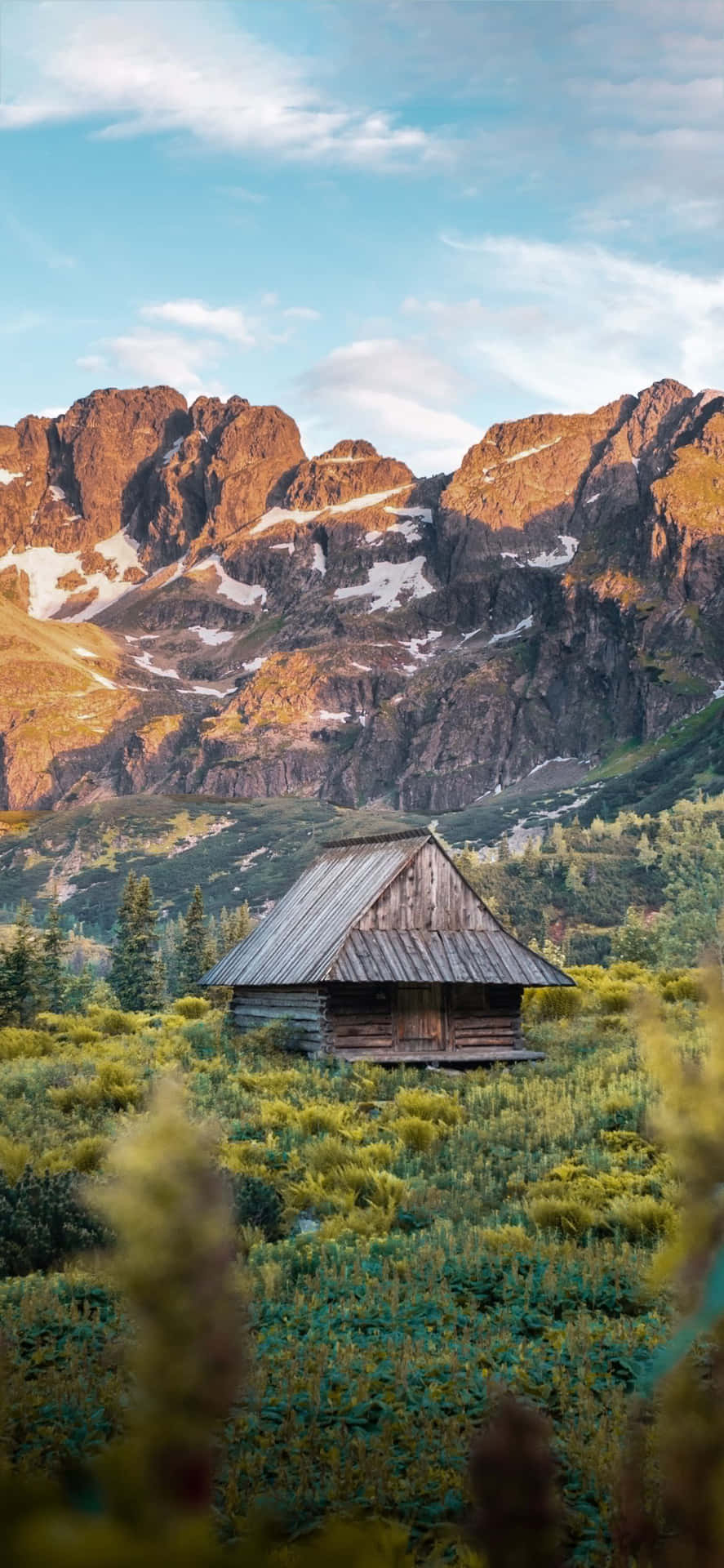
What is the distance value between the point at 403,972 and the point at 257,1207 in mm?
12256

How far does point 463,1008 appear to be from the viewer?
26328mm

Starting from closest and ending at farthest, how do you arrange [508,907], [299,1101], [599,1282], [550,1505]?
[550,1505] → [599,1282] → [299,1101] → [508,907]

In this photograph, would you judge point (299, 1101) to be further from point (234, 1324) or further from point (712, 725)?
point (712, 725)

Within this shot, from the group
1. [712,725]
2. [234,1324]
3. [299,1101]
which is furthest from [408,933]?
[712,725]

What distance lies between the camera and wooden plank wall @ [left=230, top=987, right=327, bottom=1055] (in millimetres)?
24969

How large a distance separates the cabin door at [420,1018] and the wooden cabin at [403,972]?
0.06 ft

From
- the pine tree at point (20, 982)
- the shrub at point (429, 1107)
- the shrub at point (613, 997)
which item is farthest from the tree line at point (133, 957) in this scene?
the shrub at point (429, 1107)

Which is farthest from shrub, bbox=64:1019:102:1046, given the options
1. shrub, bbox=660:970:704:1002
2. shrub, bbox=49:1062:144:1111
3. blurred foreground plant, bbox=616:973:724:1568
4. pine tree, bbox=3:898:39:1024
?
blurred foreground plant, bbox=616:973:724:1568

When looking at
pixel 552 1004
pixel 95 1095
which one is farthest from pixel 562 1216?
pixel 552 1004

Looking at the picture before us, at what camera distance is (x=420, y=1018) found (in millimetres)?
25797

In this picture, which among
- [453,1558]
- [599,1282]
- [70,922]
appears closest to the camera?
[453,1558]

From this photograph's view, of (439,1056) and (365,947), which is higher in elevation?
(365,947)

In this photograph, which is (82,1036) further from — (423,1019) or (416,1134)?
(416,1134)

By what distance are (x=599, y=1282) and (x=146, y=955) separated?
5409cm
